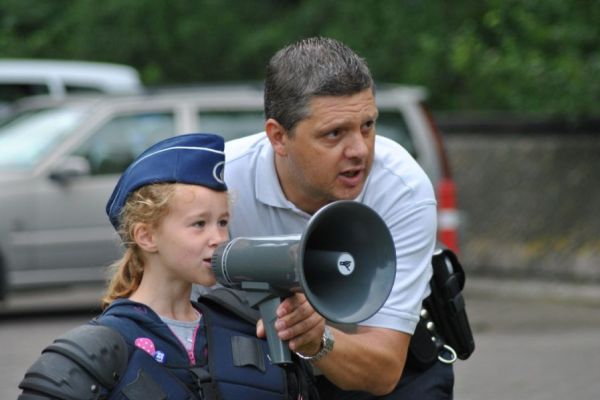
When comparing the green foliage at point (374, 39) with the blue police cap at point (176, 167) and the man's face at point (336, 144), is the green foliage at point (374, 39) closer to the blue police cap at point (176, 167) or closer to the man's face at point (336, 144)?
the man's face at point (336, 144)

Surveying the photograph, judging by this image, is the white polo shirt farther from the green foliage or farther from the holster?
the green foliage

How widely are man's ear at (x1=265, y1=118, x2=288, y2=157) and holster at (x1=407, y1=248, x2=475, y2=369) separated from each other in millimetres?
574

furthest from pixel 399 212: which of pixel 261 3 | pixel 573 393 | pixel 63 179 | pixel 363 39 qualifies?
pixel 261 3

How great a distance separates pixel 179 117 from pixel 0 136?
4.73ft

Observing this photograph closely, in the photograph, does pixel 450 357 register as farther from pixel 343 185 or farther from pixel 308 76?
pixel 308 76

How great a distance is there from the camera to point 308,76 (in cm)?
378

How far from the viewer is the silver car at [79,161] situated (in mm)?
11422

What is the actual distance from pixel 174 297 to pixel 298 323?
1.30ft

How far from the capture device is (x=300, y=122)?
A: 3812 mm

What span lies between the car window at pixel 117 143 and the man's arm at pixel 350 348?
7.92 m

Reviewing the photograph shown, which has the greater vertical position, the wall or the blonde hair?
the blonde hair

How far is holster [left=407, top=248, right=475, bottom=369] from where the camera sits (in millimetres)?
4105

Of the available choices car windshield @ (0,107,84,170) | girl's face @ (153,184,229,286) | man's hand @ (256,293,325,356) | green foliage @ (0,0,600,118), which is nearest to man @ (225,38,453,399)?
man's hand @ (256,293,325,356)

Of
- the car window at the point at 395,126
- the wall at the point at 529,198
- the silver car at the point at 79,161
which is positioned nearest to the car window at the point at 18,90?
the wall at the point at 529,198
